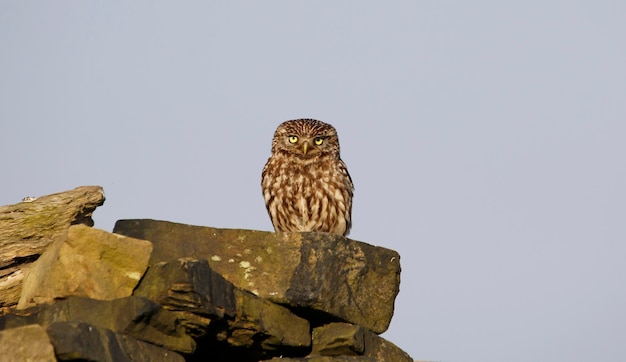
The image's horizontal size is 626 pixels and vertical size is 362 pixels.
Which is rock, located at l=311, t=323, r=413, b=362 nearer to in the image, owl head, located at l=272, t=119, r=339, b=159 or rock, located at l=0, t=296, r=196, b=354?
rock, located at l=0, t=296, r=196, b=354

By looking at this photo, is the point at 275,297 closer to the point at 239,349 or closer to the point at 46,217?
the point at 239,349

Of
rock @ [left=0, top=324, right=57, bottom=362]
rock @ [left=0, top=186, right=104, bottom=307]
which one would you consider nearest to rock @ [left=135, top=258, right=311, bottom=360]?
rock @ [left=0, top=186, right=104, bottom=307]

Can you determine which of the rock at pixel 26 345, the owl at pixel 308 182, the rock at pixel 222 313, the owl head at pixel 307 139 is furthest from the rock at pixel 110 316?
the owl head at pixel 307 139

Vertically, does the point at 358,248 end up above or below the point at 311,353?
above

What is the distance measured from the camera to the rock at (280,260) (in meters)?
10.4

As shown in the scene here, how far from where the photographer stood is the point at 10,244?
10.3 metres

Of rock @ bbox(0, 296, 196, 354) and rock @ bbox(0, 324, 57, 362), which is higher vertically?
rock @ bbox(0, 296, 196, 354)

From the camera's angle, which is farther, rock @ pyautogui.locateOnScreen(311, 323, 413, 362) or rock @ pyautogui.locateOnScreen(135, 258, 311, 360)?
rock @ pyautogui.locateOnScreen(311, 323, 413, 362)

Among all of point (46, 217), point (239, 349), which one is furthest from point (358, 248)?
point (46, 217)

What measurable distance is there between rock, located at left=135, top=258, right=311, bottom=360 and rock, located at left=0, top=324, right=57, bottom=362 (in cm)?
130

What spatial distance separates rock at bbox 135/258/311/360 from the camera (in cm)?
931

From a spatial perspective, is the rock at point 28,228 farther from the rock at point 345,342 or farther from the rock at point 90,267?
the rock at point 345,342

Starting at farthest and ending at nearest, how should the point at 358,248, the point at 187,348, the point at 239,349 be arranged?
1. the point at 358,248
2. the point at 239,349
3. the point at 187,348

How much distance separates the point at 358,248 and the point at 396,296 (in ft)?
2.47
